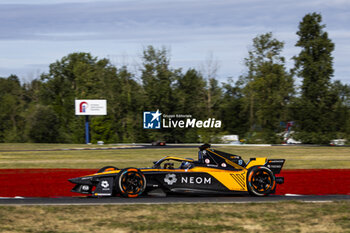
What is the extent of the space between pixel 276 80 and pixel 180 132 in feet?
48.8

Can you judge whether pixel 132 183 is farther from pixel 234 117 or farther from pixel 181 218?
pixel 234 117

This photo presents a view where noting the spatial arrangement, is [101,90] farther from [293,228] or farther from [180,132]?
[293,228]

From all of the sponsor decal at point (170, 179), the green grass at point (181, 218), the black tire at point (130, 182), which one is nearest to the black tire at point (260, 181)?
the green grass at point (181, 218)

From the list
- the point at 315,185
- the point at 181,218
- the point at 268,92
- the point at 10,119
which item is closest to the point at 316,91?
the point at 268,92

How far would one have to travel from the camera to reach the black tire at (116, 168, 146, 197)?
10.9m

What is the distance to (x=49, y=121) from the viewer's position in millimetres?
74500

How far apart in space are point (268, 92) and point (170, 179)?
2071 inches

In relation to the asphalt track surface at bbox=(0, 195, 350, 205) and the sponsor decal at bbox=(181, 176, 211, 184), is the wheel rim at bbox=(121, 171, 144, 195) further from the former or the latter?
the sponsor decal at bbox=(181, 176, 211, 184)

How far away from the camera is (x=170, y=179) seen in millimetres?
11375

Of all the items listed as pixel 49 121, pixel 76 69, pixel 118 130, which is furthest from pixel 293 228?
pixel 76 69

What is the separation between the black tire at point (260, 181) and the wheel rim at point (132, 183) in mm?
2679

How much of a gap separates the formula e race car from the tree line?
44471 mm

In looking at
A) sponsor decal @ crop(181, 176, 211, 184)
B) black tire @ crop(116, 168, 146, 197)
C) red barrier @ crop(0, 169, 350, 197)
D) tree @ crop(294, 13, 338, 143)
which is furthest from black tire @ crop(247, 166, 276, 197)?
tree @ crop(294, 13, 338, 143)

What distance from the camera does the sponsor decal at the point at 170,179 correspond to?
11.4m
